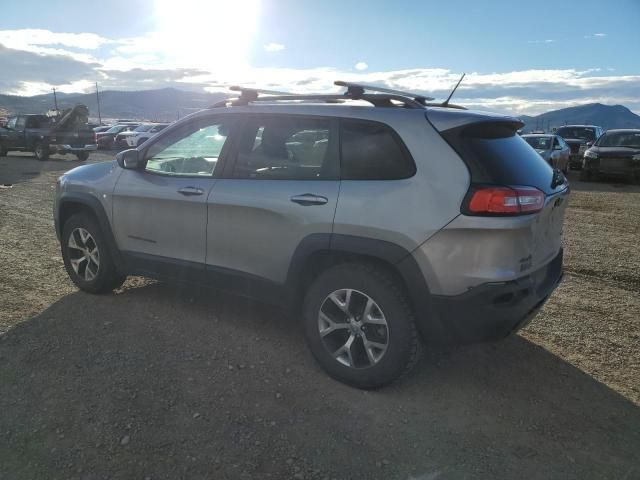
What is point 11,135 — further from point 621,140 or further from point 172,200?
point 621,140

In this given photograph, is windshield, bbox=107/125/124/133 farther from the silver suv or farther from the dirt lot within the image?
the silver suv

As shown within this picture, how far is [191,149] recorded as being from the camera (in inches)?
156

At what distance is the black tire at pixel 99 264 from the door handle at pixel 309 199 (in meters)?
2.12

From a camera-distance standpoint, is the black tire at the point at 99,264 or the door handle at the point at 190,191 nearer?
the door handle at the point at 190,191

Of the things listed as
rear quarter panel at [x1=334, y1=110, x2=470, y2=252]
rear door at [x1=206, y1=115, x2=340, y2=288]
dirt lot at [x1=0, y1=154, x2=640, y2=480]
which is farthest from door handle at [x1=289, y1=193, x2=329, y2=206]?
dirt lot at [x1=0, y1=154, x2=640, y2=480]

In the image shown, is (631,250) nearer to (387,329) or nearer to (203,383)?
(387,329)

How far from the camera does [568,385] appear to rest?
10.7 feet

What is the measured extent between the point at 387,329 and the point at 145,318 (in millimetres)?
2187

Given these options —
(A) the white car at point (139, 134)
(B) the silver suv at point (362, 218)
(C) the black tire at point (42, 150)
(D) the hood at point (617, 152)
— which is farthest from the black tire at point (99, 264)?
(A) the white car at point (139, 134)

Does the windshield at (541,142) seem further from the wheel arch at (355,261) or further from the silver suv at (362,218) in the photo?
the wheel arch at (355,261)

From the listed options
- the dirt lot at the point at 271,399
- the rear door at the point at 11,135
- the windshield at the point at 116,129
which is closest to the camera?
the dirt lot at the point at 271,399

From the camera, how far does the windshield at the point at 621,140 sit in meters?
14.9

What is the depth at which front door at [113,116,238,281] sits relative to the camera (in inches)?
148

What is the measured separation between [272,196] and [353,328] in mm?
998
